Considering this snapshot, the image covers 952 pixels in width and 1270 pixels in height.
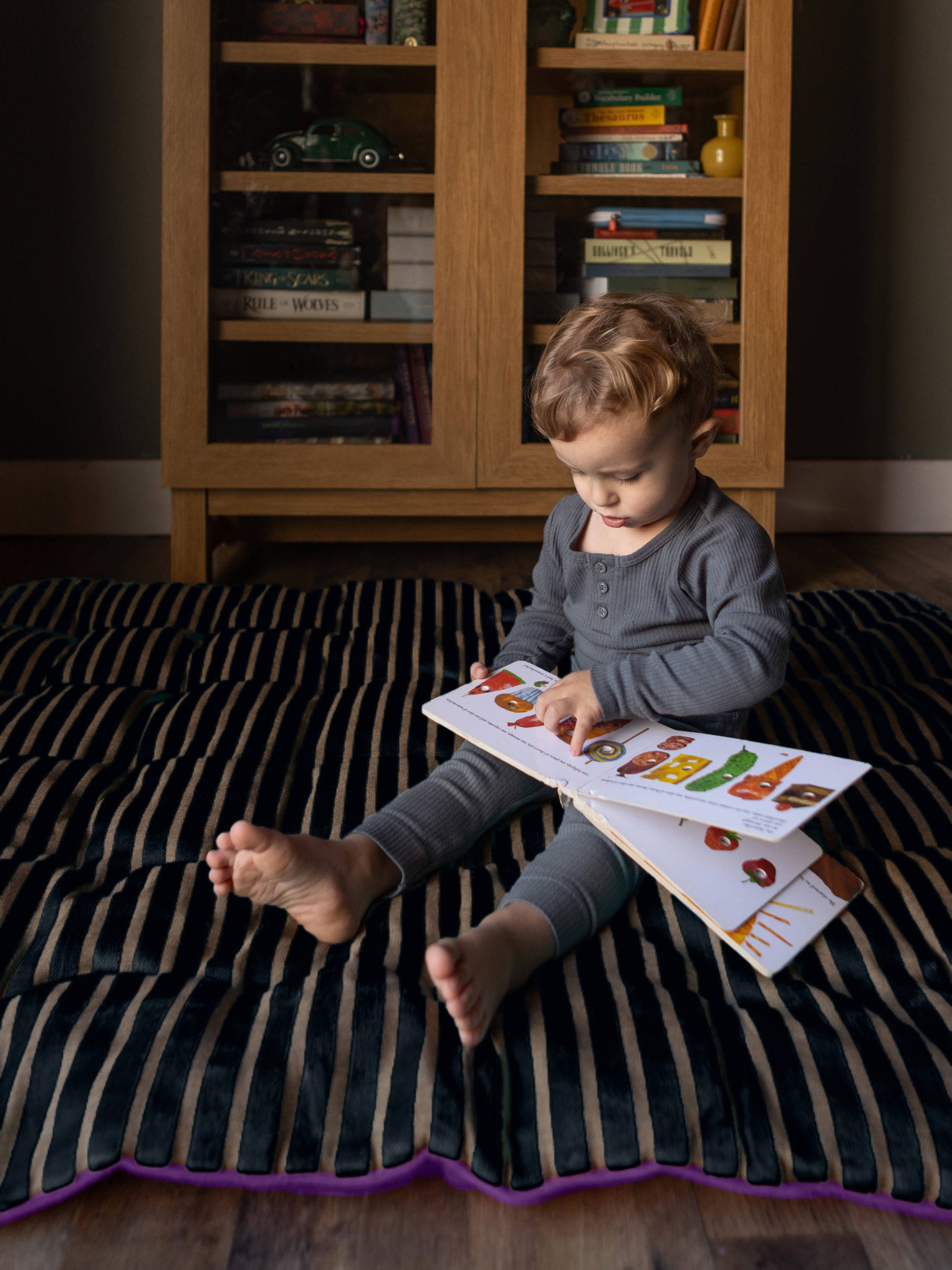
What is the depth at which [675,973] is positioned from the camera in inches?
30.0

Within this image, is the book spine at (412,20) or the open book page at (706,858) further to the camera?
the book spine at (412,20)

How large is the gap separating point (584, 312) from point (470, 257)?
974mm

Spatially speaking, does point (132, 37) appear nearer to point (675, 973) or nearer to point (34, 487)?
point (34, 487)

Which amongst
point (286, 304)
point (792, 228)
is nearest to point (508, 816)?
point (286, 304)

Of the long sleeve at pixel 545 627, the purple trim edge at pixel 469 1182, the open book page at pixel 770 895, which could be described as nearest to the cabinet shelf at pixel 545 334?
the long sleeve at pixel 545 627

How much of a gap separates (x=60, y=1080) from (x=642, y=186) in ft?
5.34

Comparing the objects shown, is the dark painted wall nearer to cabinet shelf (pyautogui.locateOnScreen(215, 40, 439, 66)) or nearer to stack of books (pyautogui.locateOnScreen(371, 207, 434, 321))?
cabinet shelf (pyautogui.locateOnScreen(215, 40, 439, 66))

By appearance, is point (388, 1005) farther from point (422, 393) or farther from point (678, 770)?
point (422, 393)

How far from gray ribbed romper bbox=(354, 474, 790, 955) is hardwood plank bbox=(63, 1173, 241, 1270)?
27 centimetres

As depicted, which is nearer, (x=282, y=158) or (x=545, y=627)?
(x=545, y=627)

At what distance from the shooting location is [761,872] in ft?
2.61

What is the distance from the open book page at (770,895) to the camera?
74 centimetres

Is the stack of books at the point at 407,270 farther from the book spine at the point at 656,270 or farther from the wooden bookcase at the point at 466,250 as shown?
the book spine at the point at 656,270

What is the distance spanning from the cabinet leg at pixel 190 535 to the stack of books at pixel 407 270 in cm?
43
